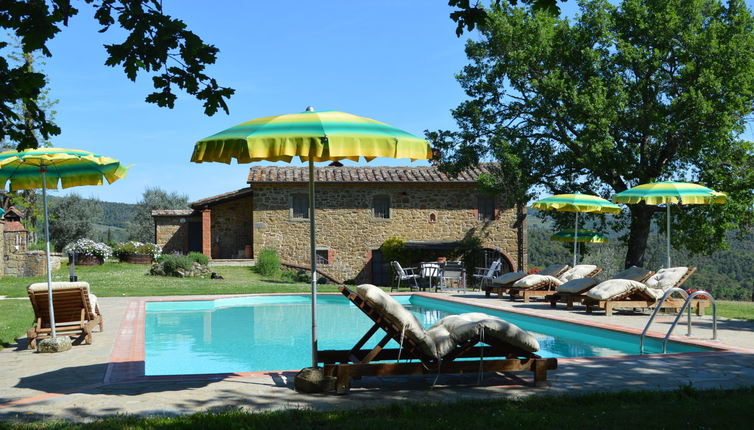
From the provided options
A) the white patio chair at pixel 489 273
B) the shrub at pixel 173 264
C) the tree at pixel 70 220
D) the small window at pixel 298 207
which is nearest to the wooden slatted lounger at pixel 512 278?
the white patio chair at pixel 489 273

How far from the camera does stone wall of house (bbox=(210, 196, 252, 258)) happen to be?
2627 centimetres

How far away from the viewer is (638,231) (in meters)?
19.7

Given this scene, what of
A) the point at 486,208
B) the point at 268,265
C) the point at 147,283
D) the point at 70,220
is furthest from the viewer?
the point at 70,220

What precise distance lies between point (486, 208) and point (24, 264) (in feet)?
53.2

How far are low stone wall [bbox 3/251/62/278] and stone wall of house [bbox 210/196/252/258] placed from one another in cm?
738

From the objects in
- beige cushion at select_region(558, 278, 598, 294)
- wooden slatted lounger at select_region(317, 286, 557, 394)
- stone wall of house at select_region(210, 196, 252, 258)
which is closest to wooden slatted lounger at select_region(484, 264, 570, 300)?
beige cushion at select_region(558, 278, 598, 294)

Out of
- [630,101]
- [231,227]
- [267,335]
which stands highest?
[630,101]

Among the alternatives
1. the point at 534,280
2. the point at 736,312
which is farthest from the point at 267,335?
the point at 736,312

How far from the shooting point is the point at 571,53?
65.4ft

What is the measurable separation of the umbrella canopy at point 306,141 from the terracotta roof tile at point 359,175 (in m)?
20.0

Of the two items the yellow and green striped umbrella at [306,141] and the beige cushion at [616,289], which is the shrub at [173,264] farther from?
the yellow and green striped umbrella at [306,141]

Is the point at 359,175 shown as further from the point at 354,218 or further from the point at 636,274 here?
the point at 636,274

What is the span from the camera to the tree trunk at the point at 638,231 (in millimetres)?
19500

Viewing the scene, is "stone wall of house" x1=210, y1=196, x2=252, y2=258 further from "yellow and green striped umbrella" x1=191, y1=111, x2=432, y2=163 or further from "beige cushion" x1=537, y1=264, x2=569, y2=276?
"yellow and green striped umbrella" x1=191, y1=111, x2=432, y2=163
